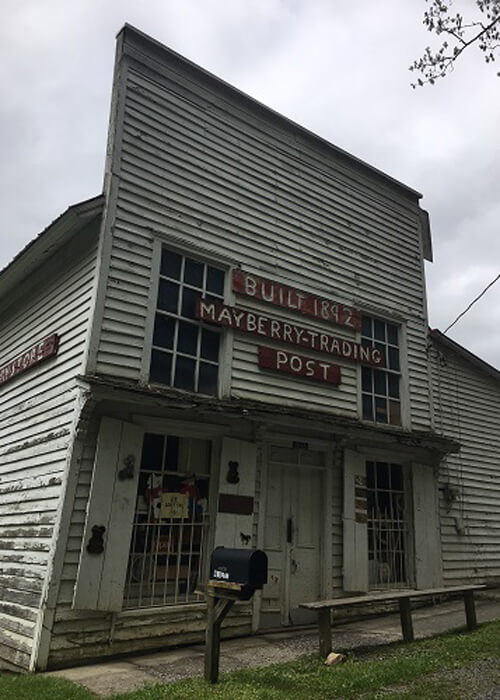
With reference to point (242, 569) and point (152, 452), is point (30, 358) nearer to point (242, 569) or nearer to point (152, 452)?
point (152, 452)

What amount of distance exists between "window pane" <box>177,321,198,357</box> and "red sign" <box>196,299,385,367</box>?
21 centimetres

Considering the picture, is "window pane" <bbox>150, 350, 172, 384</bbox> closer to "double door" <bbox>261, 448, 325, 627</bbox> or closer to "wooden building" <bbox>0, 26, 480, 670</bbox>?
"wooden building" <bbox>0, 26, 480, 670</bbox>

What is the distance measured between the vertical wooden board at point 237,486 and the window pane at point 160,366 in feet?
3.87

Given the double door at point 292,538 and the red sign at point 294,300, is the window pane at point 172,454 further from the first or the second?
the red sign at point 294,300

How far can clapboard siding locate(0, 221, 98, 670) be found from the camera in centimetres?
646

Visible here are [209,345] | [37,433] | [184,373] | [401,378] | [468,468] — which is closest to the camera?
[37,433]

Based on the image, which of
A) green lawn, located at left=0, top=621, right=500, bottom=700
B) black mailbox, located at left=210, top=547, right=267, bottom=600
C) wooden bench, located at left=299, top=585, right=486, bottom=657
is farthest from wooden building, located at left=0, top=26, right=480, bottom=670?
black mailbox, located at left=210, top=547, right=267, bottom=600

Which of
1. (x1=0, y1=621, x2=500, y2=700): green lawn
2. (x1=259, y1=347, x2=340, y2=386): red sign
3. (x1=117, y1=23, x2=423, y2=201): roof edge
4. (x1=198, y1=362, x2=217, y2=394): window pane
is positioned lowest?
(x1=0, y1=621, x2=500, y2=700): green lawn

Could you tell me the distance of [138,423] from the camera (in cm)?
707

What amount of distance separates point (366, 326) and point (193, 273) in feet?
12.3

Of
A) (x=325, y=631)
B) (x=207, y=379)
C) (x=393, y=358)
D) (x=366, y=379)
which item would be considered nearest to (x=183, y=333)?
(x=207, y=379)

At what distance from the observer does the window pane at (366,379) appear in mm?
10047

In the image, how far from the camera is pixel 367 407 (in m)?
9.99

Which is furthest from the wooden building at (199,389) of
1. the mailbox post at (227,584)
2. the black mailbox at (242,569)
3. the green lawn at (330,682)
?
the black mailbox at (242,569)
